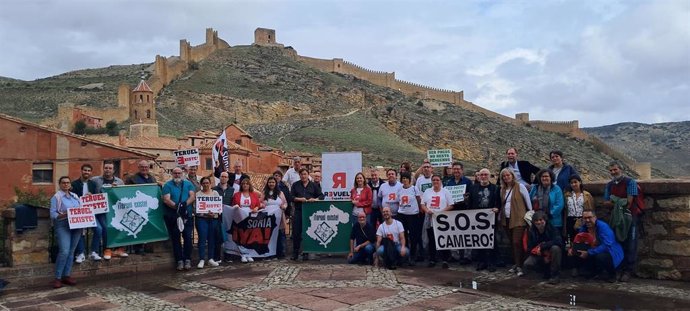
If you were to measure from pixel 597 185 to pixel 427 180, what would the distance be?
2.83 metres

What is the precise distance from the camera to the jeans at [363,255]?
32.9 ft

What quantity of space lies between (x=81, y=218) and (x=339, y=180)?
15.6 ft

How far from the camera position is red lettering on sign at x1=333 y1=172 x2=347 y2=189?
11766 millimetres

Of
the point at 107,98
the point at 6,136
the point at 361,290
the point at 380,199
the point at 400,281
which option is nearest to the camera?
the point at 361,290

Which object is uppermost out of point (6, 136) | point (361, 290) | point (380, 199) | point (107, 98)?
point (107, 98)

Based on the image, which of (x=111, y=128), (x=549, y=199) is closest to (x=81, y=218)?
(x=549, y=199)

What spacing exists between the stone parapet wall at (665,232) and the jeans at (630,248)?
26 cm

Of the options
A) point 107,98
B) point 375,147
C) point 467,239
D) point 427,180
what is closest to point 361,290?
Answer: point 467,239

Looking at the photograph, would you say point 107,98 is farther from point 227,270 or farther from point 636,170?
point 227,270

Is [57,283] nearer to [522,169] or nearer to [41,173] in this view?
[522,169]

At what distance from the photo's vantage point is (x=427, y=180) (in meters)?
10.7

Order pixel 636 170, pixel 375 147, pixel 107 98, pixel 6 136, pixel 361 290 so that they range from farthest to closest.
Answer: pixel 107 98, pixel 636 170, pixel 375 147, pixel 6 136, pixel 361 290

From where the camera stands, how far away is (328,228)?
1096 centimetres

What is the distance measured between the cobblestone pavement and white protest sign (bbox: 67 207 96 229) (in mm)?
862
